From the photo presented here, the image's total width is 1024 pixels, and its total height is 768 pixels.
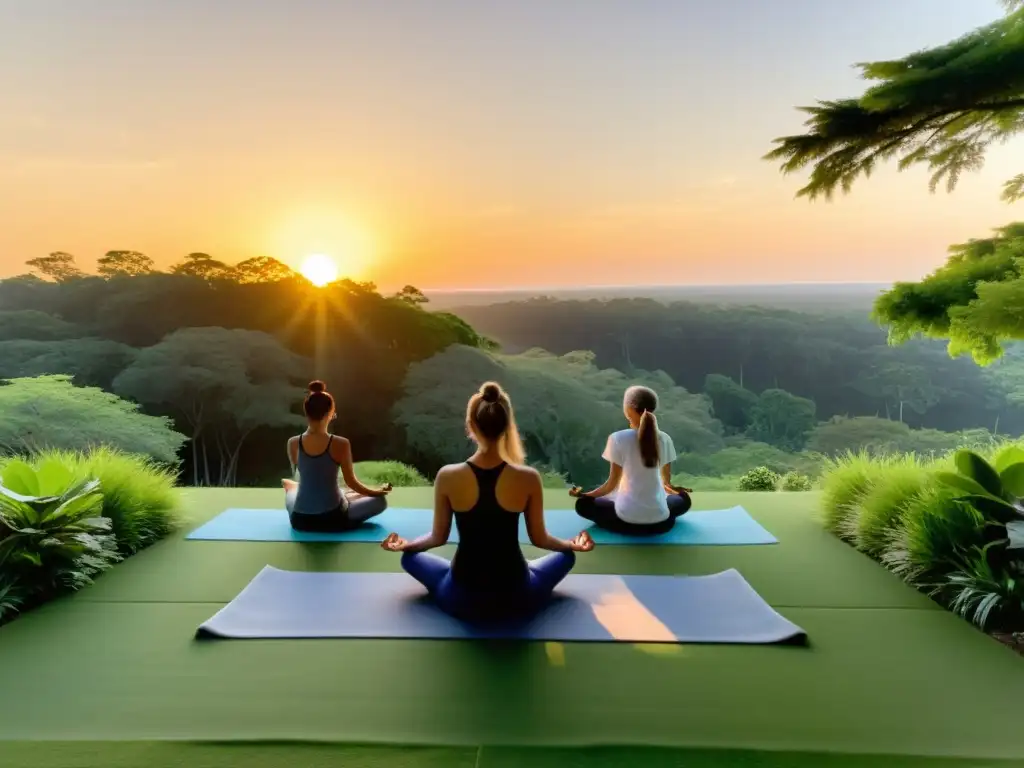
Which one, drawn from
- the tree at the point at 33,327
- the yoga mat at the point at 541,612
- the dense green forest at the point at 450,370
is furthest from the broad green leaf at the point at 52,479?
the tree at the point at 33,327

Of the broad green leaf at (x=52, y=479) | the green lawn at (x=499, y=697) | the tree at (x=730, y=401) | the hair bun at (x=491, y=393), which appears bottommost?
the tree at (x=730, y=401)

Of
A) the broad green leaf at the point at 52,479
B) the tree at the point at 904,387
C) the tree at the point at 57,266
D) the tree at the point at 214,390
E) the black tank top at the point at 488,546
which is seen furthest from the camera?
the tree at the point at 904,387

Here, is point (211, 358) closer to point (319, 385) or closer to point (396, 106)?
point (396, 106)

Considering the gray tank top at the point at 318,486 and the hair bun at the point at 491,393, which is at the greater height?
the hair bun at the point at 491,393

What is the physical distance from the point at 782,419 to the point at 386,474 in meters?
6.70

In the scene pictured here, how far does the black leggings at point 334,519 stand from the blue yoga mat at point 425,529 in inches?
1.7

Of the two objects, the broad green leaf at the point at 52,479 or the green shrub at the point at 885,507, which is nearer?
the broad green leaf at the point at 52,479

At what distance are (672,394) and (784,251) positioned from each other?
3039 millimetres

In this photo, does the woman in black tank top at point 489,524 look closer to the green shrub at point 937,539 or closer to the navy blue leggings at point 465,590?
the navy blue leggings at point 465,590

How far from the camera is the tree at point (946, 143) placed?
11.0 feet

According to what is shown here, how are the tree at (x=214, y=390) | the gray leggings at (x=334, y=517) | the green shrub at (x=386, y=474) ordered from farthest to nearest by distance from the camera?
the tree at (x=214, y=390), the green shrub at (x=386, y=474), the gray leggings at (x=334, y=517)

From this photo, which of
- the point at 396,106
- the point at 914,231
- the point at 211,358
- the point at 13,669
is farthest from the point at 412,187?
the point at 13,669

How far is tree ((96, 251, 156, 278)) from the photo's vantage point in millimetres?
9109

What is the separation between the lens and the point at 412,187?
8477mm
